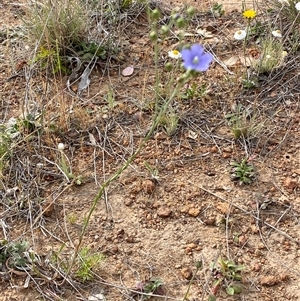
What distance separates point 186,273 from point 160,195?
15.1 inches

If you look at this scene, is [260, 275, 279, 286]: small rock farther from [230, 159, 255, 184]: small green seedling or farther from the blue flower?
the blue flower

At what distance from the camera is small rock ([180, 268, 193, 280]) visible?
2018mm

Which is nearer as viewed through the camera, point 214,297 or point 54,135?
point 214,297

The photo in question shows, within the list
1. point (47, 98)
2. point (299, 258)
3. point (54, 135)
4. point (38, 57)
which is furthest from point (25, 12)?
point (299, 258)

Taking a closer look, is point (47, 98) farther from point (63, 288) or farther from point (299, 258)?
point (299, 258)

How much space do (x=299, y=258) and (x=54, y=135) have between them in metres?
1.13

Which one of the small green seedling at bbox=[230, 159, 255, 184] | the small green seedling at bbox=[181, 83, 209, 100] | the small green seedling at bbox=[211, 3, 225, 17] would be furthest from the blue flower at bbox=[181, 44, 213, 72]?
the small green seedling at bbox=[211, 3, 225, 17]

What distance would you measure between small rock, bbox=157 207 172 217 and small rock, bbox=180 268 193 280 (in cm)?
26

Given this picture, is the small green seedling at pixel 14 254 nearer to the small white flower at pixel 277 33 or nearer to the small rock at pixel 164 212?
the small rock at pixel 164 212

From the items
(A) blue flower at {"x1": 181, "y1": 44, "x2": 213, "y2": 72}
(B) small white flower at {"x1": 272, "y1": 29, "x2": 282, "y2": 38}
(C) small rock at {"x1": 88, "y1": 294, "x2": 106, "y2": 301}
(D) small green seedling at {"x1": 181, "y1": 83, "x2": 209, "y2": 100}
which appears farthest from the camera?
(B) small white flower at {"x1": 272, "y1": 29, "x2": 282, "y2": 38}

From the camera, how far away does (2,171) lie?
2.33 meters

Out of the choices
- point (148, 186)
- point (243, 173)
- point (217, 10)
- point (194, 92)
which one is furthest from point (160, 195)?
point (217, 10)

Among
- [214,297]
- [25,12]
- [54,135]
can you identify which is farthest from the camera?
[25,12]

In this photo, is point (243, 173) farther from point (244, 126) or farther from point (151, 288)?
point (151, 288)
